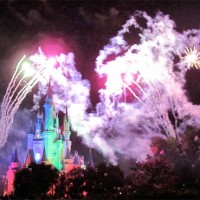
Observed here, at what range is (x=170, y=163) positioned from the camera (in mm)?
58000

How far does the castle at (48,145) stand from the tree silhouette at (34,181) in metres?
29.0

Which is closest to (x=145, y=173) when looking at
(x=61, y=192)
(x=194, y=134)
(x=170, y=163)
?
(x=170, y=163)

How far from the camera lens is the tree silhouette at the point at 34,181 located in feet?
182

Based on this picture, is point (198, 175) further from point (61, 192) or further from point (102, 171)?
point (61, 192)

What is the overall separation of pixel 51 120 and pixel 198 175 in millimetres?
48467

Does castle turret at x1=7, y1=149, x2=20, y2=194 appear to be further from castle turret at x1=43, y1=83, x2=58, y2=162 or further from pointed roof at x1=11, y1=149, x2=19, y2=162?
castle turret at x1=43, y1=83, x2=58, y2=162

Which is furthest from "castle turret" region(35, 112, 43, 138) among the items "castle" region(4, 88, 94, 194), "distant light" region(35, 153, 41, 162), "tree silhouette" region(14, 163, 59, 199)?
"tree silhouette" region(14, 163, 59, 199)

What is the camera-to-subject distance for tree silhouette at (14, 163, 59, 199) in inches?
2186

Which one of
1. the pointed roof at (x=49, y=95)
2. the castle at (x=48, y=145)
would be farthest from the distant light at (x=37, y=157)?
the pointed roof at (x=49, y=95)

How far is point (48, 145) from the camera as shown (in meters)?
93.2

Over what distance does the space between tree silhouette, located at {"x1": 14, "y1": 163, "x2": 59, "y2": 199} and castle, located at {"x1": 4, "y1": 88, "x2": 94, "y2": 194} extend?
29.0 metres

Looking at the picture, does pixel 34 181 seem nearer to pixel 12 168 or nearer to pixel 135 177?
pixel 135 177

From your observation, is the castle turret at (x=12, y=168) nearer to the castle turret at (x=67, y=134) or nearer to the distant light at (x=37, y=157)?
the distant light at (x=37, y=157)

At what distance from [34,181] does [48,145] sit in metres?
36.1
